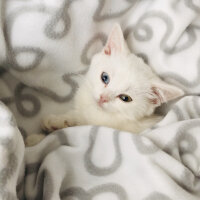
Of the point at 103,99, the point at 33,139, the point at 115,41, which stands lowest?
the point at 33,139

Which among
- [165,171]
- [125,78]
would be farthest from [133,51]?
[165,171]

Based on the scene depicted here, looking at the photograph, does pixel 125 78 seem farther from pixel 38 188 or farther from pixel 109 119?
pixel 38 188

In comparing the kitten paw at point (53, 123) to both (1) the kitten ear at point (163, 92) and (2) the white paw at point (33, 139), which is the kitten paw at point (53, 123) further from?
(1) the kitten ear at point (163, 92)

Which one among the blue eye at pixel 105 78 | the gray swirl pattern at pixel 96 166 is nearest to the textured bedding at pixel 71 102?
the gray swirl pattern at pixel 96 166

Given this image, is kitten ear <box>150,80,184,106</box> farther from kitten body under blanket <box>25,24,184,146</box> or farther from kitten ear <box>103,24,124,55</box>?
kitten ear <box>103,24,124,55</box>

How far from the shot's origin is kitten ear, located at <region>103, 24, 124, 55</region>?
117 centimetres

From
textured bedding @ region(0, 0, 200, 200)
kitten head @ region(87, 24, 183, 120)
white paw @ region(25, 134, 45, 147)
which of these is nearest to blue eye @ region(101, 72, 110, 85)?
kitten head @ region(87, 24, 183, 120)

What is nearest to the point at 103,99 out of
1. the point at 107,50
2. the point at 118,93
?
the point at 118,93

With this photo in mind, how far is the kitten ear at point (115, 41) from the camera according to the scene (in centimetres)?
117

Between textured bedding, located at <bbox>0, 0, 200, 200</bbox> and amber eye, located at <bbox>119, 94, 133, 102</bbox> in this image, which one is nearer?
textured bedding, located at <bbox>0, 0, 200, 200</bbox>

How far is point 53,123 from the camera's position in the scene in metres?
1.19

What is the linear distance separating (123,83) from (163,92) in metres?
0.14

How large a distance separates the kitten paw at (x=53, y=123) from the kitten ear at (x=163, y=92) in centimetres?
33

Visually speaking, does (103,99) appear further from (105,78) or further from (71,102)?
(71,102)
